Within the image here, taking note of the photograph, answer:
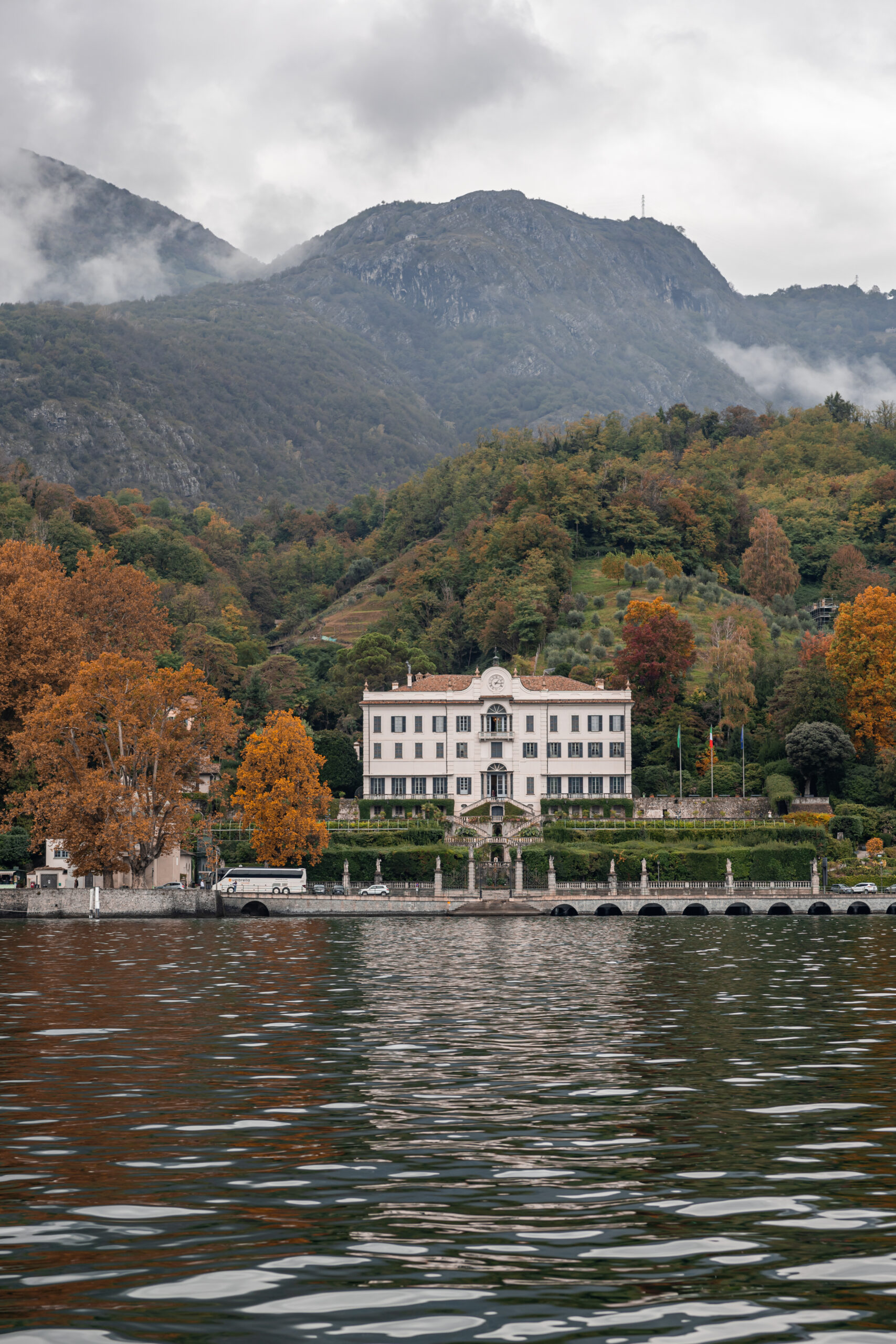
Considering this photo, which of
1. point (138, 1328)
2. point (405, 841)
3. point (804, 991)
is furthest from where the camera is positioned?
point (405, 841)

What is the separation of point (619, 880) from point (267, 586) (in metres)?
121

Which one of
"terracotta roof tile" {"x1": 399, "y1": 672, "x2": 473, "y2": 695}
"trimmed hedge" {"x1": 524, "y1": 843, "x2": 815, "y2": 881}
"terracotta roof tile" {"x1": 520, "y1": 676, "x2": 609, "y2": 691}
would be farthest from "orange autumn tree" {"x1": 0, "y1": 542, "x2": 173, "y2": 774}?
"trimmed hedge" {"x1": 524, "y1": 843, "x2": 815, "y2": 881}

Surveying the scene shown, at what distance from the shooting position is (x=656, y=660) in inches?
4304

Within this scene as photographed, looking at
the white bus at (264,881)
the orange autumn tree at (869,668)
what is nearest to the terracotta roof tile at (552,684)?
the orange autumn tree at (869,668)

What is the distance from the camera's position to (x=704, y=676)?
118750mm

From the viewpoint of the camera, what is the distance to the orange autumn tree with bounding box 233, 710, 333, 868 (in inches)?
3115

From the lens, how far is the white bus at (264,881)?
75688 mm

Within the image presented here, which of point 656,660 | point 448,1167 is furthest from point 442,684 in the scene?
point 448,1167

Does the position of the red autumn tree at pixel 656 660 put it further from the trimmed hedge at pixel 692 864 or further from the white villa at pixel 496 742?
the trimmed hedge at pixel 692 864

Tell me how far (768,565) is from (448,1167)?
149m

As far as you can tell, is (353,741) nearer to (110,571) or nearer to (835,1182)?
(110,571)

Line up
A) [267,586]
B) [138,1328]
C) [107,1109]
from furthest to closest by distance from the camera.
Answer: [267,586], [107,1109], [138,1328]

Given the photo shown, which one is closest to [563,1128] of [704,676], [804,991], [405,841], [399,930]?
[804,991]

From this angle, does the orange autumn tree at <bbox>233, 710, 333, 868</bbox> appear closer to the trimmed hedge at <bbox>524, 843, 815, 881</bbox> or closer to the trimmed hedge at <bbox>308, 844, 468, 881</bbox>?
the trimmed hedge at <bbox>308, 844, 468, 881</bbox>
